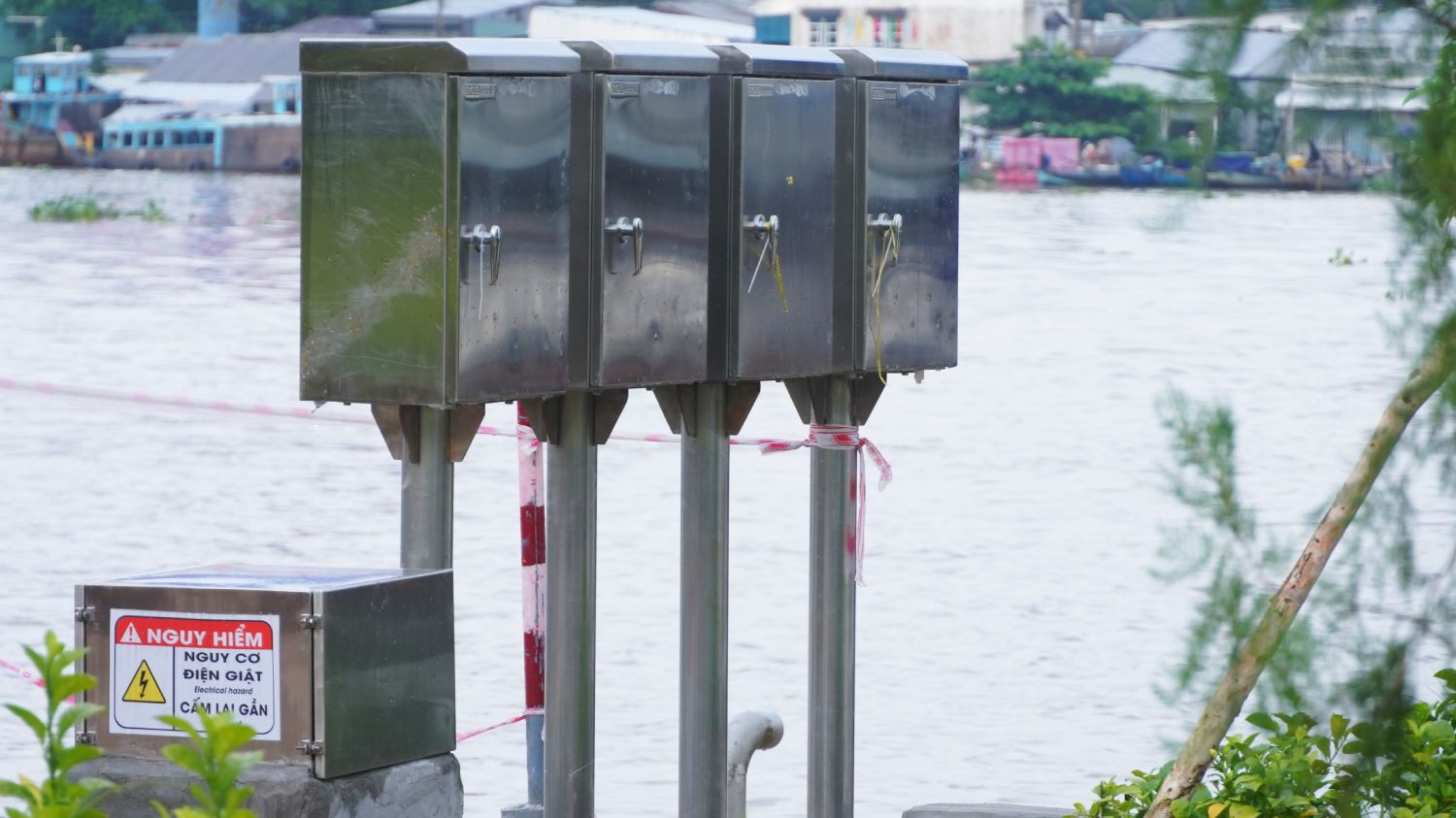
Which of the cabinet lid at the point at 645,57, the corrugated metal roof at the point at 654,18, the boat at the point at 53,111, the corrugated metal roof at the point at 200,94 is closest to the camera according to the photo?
the cabinet lid at the point at 645,57

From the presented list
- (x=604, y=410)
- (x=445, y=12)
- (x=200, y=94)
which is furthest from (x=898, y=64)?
(x=200, y=94)

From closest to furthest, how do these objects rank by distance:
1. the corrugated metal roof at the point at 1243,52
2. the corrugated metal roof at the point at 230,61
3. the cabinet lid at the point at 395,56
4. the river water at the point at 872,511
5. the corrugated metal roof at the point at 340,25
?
the corrugated metal roof at the point at 1243,52 < the cabinet lid at the point at 395,56 < the river water at the point at 872,511 < the corrugated metal roof at the point at 340,25 < the corrugated metal roof at the point at 230,61

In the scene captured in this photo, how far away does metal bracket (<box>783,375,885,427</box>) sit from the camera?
5.87 meters

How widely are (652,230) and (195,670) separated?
5.43 feet

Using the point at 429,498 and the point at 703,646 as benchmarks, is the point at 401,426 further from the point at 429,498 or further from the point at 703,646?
the point at 703,646

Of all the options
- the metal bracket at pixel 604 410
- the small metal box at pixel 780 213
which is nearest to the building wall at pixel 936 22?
the small metal box at pixel 780 213

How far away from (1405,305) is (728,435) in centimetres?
195

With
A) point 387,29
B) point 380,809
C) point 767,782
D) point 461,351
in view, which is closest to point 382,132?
point 461,351

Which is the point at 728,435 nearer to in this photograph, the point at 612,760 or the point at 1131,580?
the point at 612,760

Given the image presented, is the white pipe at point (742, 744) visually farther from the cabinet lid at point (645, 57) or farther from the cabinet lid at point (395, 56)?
the cabinet lid at point (395, 56)

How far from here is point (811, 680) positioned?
5.69m

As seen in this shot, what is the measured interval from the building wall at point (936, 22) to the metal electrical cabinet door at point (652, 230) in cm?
6525

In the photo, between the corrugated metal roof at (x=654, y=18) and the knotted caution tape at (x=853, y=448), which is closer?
the knotted caution tape at (x=853, y=448)

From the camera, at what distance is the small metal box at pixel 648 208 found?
16.6 feet
